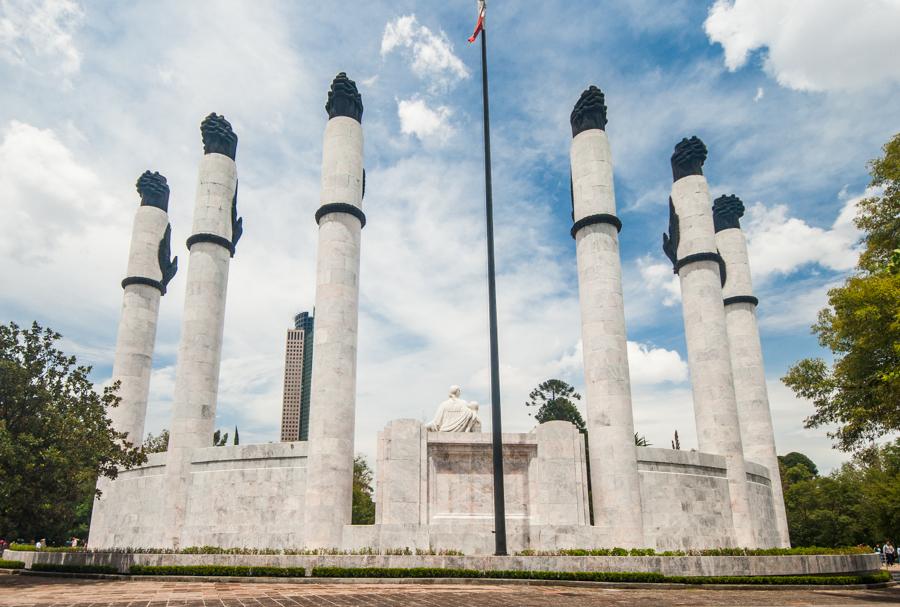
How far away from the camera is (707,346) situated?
31031 mm

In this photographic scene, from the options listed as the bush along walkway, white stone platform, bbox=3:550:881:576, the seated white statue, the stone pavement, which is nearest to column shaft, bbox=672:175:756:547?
white stone platform, bbox=3:550:881:576

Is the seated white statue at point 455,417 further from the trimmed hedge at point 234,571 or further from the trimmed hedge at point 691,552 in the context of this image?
the trimmed hedge at point 234,571

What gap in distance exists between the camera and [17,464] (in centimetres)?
1759

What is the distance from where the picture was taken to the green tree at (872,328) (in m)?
18.3

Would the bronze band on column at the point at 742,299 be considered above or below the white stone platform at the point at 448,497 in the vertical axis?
above

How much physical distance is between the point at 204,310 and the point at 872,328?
2723 centimetres

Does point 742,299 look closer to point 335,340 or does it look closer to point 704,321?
point 704,321

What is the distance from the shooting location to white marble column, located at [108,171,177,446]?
105ft

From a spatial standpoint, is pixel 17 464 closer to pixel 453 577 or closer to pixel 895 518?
pixel 453 577

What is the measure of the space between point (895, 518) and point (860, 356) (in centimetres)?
1960

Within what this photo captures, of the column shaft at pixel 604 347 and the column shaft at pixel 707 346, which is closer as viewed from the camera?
the column shaft at pixel 604 347

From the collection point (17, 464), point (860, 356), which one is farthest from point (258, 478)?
point (860, 356)

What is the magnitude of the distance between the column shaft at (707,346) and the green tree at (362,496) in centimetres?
3415

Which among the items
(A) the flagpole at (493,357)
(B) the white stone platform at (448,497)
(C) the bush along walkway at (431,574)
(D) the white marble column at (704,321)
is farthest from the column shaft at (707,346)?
(A) the flagpole at (493,357)
